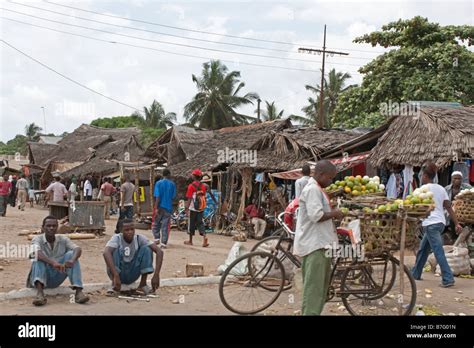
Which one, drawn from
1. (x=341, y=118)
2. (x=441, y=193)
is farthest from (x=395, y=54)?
(x=441, y=193)

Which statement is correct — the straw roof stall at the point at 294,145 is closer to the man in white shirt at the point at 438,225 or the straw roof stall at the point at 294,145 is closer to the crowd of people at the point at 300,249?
the crowd of people at the point at 300,249

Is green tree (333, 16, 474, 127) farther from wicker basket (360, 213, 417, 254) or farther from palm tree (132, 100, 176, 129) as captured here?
palm tree (132, 100, 176, 129)

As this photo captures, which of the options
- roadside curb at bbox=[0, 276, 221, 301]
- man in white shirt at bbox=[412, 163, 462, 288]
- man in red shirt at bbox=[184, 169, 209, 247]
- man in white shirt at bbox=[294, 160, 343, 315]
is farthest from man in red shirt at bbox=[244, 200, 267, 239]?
man in white shirt at bbox=[294, 160, 343, 315]

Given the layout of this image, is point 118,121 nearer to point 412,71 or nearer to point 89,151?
point 89,151

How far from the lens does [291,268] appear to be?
26.0 feet

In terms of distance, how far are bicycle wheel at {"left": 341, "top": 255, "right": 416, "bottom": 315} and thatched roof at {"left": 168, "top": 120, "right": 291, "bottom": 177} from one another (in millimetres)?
12484

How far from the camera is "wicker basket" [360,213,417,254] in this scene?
249 inches

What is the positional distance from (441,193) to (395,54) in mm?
18191

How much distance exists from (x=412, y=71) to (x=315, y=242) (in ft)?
69.8

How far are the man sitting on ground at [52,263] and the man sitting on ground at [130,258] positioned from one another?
453mm

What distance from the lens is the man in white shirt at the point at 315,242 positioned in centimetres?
566

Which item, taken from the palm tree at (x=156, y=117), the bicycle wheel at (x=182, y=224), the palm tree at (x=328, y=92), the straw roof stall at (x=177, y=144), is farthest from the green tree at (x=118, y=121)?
the bicycle wheel at (x=182, y=224)
